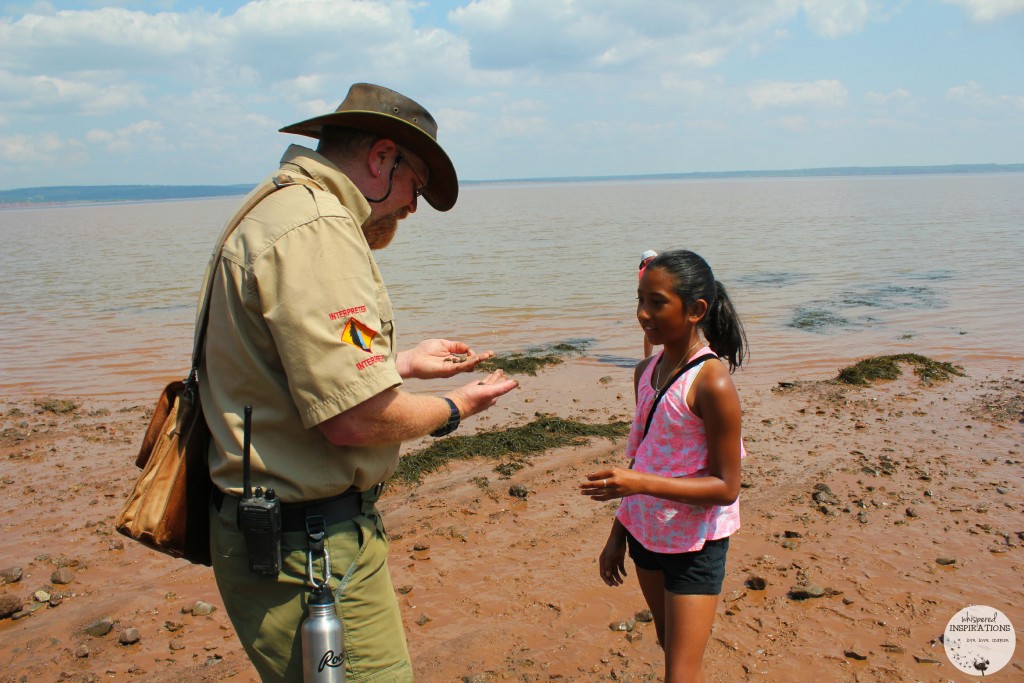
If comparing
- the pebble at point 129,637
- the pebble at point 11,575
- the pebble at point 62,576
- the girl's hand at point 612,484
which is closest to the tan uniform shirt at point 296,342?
the girl's hand at point 612,484

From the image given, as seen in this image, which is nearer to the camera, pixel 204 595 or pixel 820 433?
pixel 204 595

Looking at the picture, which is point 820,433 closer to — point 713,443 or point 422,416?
point 713,443

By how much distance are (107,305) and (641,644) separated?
57.2 feet

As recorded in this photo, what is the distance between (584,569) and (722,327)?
2323mm

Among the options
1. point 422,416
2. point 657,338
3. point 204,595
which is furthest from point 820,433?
point 422,416

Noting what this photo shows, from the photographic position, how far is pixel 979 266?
2089 cm

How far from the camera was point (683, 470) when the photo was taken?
2.79 m

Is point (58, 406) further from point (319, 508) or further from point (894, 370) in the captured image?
point (894, 370)

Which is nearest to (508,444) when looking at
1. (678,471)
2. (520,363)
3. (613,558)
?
(520,363)

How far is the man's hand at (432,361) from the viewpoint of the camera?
268 centimetres

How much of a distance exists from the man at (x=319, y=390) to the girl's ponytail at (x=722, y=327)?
3.41 ft

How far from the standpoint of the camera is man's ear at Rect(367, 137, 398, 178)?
7.73 feet

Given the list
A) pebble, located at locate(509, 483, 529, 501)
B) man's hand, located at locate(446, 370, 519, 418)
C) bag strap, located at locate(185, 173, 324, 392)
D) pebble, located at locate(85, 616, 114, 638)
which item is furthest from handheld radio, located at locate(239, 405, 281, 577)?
pebble, located at locate(509, 483, 529, 501)

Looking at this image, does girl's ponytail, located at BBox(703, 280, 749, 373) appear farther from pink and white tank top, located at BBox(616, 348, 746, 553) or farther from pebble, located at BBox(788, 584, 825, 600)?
pebble, located at BBox(788, 584, 825, 600)
